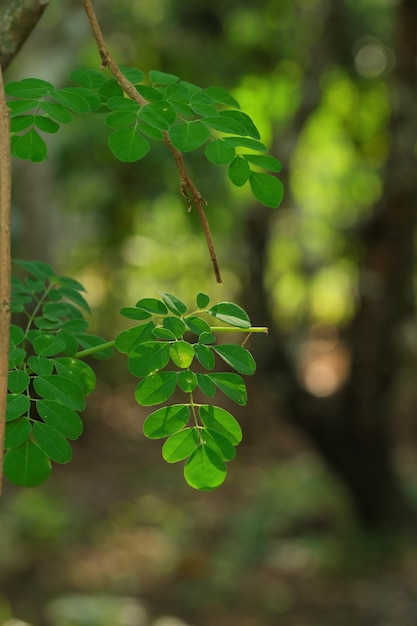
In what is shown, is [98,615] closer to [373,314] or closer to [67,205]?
[373,314]

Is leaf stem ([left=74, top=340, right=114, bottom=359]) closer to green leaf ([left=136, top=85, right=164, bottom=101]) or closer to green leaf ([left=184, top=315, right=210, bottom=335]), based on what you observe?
green leaf ([left=184, top=315, right=210, bottom=335])

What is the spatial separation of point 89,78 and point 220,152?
0.22 m

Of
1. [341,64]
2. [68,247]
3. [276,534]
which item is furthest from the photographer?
[68,247]

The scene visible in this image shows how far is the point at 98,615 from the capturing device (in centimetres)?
412

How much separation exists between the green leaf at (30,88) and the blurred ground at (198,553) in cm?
324

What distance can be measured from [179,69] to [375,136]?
1.94m

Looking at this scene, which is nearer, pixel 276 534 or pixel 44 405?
pixel 44 405

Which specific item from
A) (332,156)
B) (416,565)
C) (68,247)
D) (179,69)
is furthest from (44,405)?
(332,156)

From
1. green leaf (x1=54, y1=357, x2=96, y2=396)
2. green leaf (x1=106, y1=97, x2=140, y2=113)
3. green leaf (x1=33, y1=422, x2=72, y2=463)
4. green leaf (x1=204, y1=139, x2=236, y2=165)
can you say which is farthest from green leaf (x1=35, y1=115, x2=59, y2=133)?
green leaf (x1=33, y1=422, x2=72, y2=463)

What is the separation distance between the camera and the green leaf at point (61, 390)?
1.16 metres

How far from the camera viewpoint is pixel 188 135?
3.97 ft

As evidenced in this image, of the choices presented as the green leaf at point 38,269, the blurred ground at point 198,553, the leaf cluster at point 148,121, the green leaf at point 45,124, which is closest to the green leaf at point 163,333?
the leaf cluster at point 148,121

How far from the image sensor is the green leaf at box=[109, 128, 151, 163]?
122 cm

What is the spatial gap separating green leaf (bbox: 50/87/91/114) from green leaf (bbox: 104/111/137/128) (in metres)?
0.05
